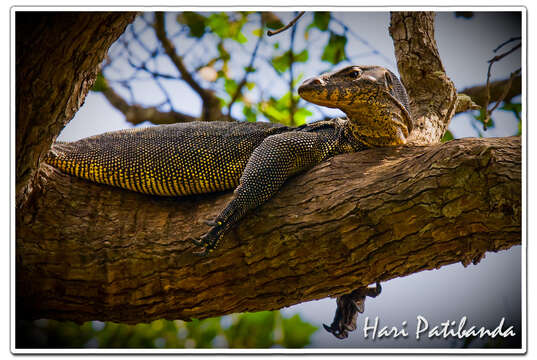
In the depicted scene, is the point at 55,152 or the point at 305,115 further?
the point at 305,115

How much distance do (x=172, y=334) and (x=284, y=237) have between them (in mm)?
1271

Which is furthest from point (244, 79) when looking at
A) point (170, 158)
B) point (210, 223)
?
point (210, 223)

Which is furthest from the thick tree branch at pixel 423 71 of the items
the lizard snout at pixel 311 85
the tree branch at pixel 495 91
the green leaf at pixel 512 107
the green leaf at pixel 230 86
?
the green leaf at pixel 230 86

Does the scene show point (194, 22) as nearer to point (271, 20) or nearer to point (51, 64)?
point (271, 20)

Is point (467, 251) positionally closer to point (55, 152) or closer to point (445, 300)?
point (445, 300)

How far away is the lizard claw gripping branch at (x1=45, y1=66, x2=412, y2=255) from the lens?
2.96 meters

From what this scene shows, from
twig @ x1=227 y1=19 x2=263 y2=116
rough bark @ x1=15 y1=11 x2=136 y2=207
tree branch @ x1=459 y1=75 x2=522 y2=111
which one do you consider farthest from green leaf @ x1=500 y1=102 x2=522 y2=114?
rough bark @ x1=15 y1=11 x2=136 y2=207

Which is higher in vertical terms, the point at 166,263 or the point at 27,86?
the point at 27,86

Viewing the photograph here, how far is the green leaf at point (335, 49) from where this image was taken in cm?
389

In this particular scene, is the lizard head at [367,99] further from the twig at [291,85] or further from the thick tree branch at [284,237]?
the twig at [291,85]

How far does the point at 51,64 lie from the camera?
2414mm
